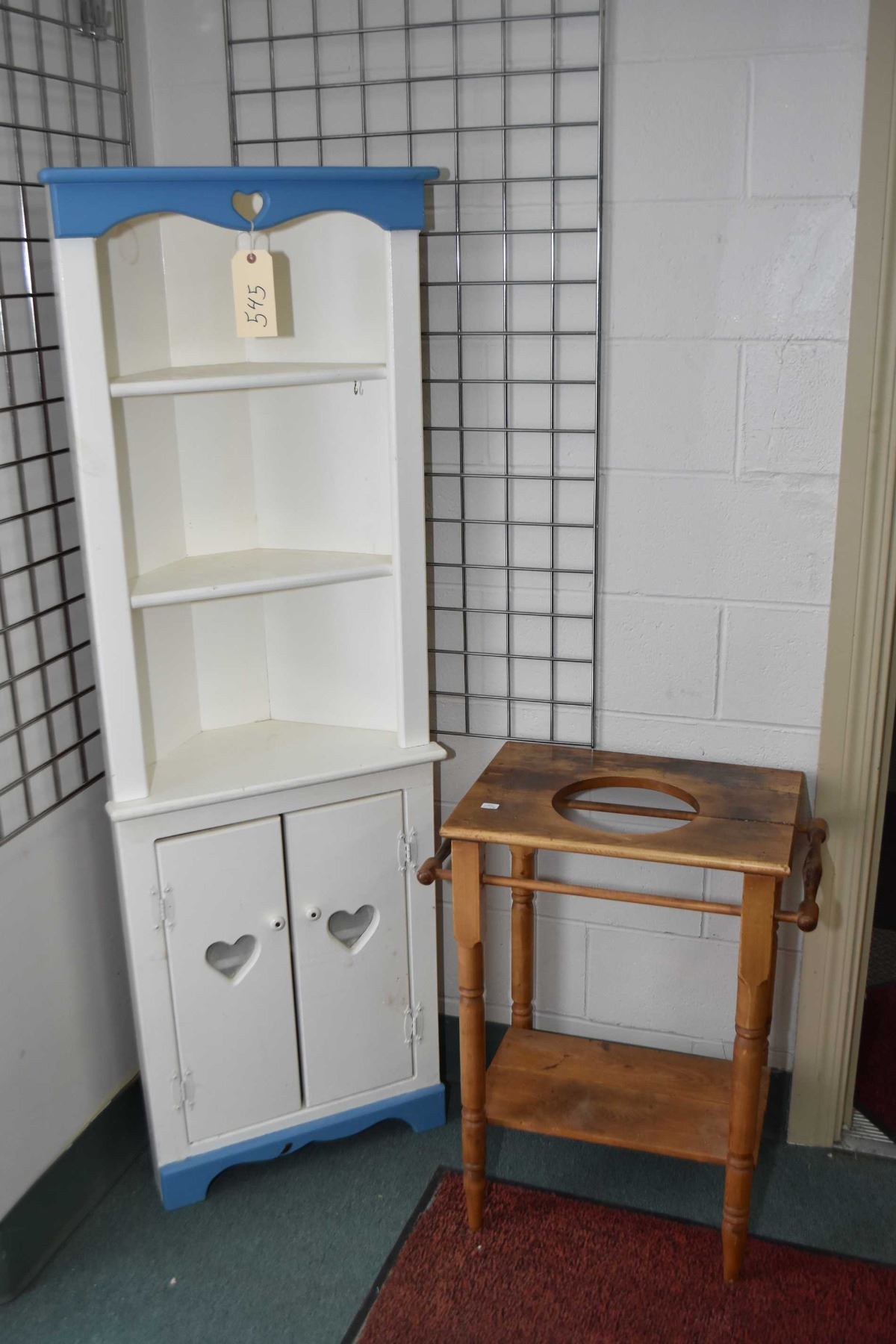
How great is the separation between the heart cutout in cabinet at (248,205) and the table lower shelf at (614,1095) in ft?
5.49

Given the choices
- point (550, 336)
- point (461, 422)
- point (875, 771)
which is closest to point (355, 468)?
point (461, 422)

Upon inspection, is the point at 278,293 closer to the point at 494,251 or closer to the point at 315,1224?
the point at 494,251

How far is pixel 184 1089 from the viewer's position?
2.31 metres

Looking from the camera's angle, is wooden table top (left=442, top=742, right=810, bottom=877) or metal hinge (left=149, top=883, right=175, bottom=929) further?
metal hinge (left=149, top=883, right=175, bottom=929)

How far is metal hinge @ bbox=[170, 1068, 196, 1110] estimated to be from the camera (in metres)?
2.30

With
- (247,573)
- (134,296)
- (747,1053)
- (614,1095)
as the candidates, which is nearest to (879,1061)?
(614,1095)

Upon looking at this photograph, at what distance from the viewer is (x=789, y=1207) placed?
2355mm

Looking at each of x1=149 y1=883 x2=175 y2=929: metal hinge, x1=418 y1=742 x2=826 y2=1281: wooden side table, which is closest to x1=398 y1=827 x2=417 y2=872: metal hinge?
x1=418 y1=742 x2=826 y2=1281: wooden side table

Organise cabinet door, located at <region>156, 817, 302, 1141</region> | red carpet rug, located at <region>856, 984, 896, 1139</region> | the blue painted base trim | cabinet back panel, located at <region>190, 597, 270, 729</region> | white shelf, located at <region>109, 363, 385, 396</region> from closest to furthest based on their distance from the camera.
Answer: white shelf, located at <region>109, 363, 385, 396</region> → cabinet door, located at <region>156, 817, 302, 1141</region> → the blue painted base trim → cabinet back panel, located at <region>190, 597, 270, 729</region> → red carpet rug, located at <region>856, 984, 896, 1139</region>

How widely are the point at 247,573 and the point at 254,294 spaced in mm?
490

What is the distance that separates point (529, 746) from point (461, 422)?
2.16 ft

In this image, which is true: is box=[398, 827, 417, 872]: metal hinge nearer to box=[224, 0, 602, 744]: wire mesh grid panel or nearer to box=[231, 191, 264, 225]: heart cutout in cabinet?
box=[224, 0, 602, 744]: wire mesh grid panel

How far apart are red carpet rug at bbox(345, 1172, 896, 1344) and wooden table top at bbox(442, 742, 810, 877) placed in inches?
29.8

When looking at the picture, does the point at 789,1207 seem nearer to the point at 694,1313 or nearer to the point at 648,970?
the point at 694,1313
